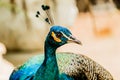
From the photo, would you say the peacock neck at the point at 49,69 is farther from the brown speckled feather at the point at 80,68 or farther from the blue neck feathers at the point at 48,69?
the brown speckled feather at the point at 80,68

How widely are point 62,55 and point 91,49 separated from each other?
2.66 metres

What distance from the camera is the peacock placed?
132 inches

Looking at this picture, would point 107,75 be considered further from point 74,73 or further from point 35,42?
point 35,42

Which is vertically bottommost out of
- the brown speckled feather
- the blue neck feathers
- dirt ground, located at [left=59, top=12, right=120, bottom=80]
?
dirt ground, located at [left=59, top=12, right=120, bottom=80]

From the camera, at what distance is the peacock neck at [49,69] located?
3.50m

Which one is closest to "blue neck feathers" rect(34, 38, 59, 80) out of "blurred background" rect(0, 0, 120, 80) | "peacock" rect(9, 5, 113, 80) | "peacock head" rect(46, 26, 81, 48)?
"peacock" rect(9, 5, 113, 80)

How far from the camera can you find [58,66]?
381 centimetres

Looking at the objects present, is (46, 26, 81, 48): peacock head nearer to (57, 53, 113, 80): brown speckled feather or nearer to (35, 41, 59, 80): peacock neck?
(35, 41, 59, 80): peacock neck

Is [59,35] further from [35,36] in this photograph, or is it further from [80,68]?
[35,36]

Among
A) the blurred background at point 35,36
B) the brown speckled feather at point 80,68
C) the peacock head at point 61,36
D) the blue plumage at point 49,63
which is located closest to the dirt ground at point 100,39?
the blurred background at point 35,36

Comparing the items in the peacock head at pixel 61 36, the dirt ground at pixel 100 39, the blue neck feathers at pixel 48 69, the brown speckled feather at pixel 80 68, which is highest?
the peacock head at pixel 61 36

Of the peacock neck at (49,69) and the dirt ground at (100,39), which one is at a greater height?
the peacock neck at (49,69)

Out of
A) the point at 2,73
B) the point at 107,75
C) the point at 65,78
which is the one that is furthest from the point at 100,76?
the point at 2,73

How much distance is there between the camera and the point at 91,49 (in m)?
6.65
